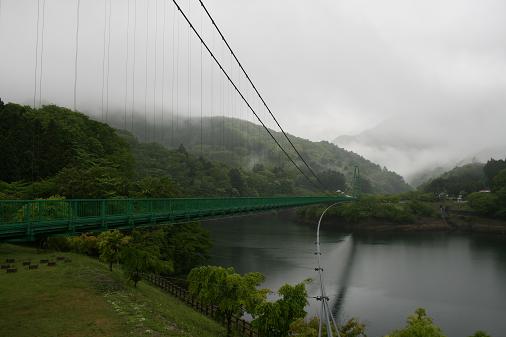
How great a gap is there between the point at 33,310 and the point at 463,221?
4089 inches

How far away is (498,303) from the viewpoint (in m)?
38.0

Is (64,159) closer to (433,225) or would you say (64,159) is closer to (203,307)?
(203,307)

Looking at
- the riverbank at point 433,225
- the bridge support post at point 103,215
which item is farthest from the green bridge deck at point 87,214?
the riverbank at point 433,225

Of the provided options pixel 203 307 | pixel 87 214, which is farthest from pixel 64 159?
pixel 87 214

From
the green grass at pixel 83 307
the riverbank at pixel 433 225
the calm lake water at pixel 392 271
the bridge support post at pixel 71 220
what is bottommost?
the calm lake water at pixel 392 271

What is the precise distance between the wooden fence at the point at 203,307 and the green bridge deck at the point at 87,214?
21.9 ft

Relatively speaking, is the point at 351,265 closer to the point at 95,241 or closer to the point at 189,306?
the point at 189,306

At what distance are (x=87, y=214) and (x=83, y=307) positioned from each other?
524 centimetres

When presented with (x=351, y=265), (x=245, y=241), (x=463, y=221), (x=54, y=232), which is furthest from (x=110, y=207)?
(x=463, y=221)

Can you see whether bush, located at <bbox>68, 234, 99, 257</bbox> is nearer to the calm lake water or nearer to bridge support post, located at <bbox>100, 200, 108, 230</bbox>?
bridge support post, located at <bbox>100, 200, 108, 230</bbox>

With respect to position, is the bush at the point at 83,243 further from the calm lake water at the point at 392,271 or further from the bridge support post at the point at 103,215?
the calm lake water at the point at 392,271

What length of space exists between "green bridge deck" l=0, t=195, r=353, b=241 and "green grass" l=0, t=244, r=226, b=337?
425 centimetres

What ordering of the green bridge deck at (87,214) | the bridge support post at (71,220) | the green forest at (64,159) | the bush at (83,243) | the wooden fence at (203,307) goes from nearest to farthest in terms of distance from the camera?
the green bridge deck at (87,214), the bridge support post at (71,220), the wooden fence at (203,307), the bush at (83,243), the green forest at (64,159)

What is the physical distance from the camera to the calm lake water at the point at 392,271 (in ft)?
112
